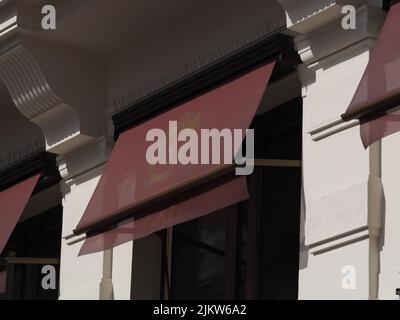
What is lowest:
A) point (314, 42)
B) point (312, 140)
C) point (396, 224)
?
point (396, 224)

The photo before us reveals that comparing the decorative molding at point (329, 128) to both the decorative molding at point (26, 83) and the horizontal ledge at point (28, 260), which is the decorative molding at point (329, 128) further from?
the horizontal ledge at point (28, 260)

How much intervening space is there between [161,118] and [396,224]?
2371 millimetres

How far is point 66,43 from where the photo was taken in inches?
432

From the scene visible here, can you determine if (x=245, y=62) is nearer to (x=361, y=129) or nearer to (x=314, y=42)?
(x=314, y=42)

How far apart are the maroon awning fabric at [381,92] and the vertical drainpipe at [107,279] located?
2.80 m

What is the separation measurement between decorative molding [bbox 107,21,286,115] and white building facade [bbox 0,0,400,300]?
12 mm

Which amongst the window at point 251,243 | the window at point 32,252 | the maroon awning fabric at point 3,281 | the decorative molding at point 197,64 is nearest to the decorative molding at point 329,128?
the window at point 251,243

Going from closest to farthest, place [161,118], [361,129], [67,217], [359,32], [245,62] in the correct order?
[361,129] → [359,32] → [245,62] → [161,118] → [67,217]

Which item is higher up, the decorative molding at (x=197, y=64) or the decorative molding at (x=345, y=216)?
the decorative molding at (x=197, y=64)

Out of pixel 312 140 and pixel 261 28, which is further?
pixel 261 28

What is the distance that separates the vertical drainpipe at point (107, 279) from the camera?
34.8 feet

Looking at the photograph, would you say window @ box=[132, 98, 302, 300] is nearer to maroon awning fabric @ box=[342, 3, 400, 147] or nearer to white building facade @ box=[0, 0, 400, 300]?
white building facade @ box=[0, 0, 400, 300]

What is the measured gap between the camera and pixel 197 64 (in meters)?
10.3

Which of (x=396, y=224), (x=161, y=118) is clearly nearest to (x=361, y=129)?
(x=396, y=224)
